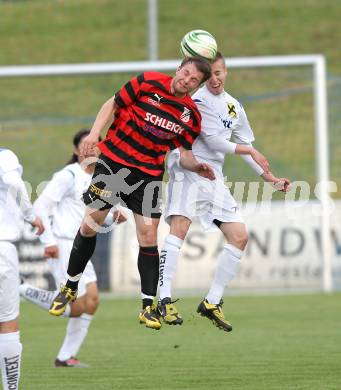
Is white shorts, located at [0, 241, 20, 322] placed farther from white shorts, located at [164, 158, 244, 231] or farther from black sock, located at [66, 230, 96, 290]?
white shorts, located at [164, 158, 244, 231]

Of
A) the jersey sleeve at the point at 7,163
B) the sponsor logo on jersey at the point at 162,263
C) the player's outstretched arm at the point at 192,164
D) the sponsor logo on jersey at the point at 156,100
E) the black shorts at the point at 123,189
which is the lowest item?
the sponsor logo on jersey at the point at 162,263

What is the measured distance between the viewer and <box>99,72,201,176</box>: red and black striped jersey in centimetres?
862

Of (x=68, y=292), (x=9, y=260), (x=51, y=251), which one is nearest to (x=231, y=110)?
(x=68, y=292)

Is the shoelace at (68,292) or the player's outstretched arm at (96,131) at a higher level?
the player's outstretched arm at (96,131)

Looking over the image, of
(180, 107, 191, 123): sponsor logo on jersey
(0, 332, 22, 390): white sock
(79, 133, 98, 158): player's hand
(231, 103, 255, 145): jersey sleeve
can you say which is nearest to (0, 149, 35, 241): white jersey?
(79, 133, 98, 158): player's hand

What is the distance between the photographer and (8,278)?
A: 7.86m

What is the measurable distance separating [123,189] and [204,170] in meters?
0.76

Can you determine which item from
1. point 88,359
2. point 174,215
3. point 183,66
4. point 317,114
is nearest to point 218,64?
point 183,66

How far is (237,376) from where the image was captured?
9836 mm

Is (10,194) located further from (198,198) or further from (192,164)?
(198,198)

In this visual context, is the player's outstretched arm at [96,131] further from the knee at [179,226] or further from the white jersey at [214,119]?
the knee at [179,226]

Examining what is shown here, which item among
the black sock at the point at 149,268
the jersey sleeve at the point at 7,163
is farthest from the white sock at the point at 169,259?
the jersey sleeve at the point at 7,163

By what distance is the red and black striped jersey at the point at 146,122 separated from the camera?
8617mm

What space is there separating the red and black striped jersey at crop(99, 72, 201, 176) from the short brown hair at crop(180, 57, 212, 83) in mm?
248
